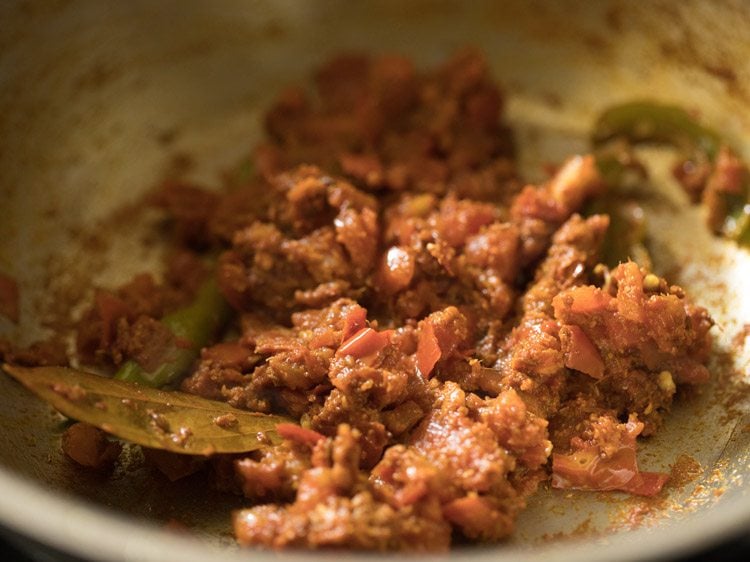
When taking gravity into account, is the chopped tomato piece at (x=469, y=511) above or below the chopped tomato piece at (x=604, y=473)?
above

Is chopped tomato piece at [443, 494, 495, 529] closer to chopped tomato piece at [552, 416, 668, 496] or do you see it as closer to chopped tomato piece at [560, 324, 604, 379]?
chopped tomato piece at [552, 416, 668, 496]

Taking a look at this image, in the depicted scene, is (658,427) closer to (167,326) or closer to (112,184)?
(167,326)

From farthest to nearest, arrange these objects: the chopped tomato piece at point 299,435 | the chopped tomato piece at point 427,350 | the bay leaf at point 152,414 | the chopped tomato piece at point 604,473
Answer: the chopped tomato piece at point 427,350, the chopped tomato piece at point 604,473, the chopped tomato piece at point 299,435, the bay leaf at point 152,414

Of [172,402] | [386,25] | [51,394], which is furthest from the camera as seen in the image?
[386,25]

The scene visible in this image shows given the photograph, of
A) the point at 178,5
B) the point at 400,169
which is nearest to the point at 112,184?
the point at 178,5

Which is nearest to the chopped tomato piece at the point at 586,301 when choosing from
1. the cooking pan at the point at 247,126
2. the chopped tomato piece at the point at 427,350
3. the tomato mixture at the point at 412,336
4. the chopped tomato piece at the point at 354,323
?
the tomato mixture at the point at 412,336

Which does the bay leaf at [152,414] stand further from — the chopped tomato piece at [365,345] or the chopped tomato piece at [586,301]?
the chopped tomato piece at [586,301]

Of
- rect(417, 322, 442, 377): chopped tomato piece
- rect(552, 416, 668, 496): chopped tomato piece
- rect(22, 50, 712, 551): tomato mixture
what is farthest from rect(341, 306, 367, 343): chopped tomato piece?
rect(552, 416, 668, 496): chopped tomato piece
